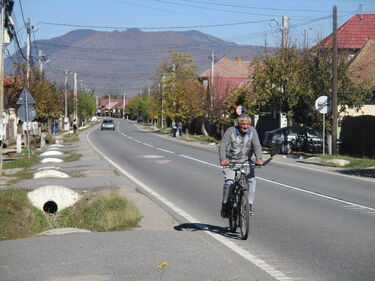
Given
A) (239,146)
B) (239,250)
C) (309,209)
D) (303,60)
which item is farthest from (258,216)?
(303,60)

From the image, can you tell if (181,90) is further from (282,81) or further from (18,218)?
(18,218)

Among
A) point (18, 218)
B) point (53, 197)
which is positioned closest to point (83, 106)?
point (53, 197)

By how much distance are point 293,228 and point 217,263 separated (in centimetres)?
308

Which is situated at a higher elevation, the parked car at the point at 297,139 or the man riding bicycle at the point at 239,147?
the man riding bicycle at the point at 239,147

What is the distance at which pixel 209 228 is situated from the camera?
1019cm

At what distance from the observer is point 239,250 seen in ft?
27.7

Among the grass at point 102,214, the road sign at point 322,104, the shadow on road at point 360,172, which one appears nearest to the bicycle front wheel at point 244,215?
the grass at point 102,214

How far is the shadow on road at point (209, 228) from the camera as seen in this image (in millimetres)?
9617

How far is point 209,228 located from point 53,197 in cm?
475

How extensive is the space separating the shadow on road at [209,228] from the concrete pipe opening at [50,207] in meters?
4.36

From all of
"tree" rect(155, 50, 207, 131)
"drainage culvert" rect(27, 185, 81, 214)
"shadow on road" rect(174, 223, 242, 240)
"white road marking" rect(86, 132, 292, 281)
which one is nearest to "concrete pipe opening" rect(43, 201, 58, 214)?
"drainage culvert" rect(27, 185, 81, 214)

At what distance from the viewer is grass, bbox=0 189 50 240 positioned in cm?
1023

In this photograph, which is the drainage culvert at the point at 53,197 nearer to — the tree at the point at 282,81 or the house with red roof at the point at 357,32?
the tree at the point at 282,81

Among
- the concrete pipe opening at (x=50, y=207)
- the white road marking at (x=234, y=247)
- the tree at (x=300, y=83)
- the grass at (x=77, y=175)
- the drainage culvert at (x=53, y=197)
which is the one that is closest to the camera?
the white road marking at (x=234, y=247)
